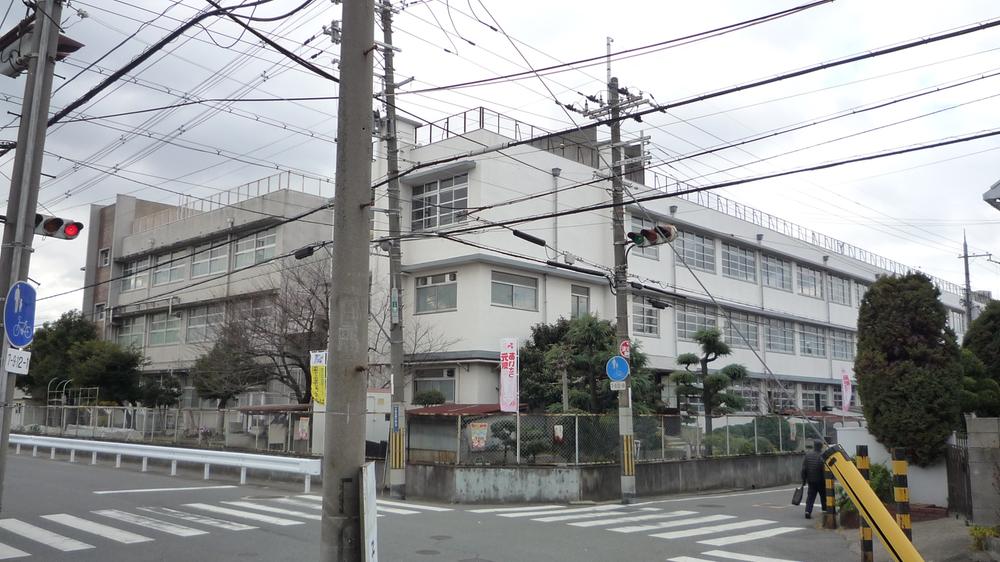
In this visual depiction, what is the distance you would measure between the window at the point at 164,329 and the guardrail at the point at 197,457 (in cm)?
1519

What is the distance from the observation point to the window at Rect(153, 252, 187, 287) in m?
45.2

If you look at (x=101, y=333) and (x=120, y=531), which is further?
(x=101, y=333)

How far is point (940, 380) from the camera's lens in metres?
14.1

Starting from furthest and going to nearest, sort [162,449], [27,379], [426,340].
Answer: [27,379]
[426,340]
[162,449]

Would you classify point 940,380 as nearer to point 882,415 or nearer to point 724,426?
point 882,415

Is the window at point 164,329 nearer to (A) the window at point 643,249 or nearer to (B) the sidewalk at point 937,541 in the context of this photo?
(A) the window at point 643,249

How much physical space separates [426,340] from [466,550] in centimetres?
1939

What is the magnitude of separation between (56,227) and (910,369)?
14.8m

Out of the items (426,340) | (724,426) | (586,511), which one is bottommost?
(586,511)

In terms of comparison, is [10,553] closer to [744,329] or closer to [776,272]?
[744,329]

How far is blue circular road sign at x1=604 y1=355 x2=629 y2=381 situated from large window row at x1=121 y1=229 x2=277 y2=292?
20.9 metres

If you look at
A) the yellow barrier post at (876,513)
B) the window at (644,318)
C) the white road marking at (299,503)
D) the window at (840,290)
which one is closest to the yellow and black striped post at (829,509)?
the yellow barrier post at (876,513)

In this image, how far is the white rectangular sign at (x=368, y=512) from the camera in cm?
530

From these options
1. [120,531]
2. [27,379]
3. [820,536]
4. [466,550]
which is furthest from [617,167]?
[27,379]
